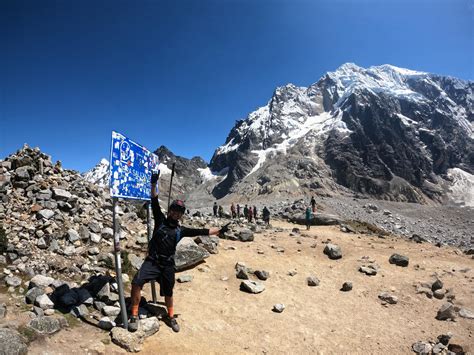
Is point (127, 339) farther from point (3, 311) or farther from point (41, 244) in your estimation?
point (41, 244)

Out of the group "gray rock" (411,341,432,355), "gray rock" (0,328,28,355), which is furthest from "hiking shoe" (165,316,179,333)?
"gray rock" (411,341,432,355)

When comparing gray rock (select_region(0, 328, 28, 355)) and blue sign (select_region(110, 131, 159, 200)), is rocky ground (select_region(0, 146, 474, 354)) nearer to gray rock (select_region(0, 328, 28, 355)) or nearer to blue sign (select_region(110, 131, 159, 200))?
gray rock (select_region(0, 328, 28, 355))

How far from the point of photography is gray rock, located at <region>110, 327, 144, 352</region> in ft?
20.5

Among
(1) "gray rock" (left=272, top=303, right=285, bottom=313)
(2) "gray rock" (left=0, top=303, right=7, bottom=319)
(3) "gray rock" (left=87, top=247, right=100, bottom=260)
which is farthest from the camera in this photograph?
(3) "gray rock" (left=87, top=247, right=100, bottom=260)

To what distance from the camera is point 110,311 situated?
7.32m

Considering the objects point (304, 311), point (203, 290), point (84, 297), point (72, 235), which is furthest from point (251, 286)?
point (72, 235)

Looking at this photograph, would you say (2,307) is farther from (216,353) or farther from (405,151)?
(405,151)

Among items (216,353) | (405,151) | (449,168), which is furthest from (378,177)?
(216,353)

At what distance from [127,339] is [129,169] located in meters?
3.68

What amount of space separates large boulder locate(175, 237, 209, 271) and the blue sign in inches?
160

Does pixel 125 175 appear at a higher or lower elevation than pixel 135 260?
higher

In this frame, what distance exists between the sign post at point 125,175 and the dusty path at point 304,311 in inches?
55.8

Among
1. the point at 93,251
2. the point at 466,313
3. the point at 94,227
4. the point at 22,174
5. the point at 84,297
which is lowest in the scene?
the point at 466,313

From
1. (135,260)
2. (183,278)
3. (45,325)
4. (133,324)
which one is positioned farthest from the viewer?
(135,260)
